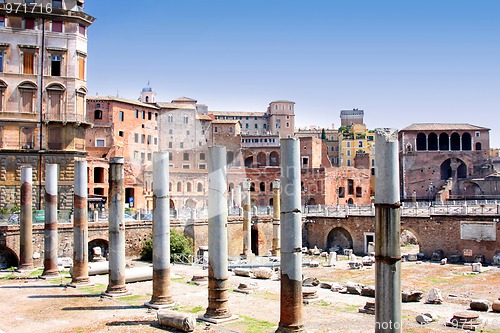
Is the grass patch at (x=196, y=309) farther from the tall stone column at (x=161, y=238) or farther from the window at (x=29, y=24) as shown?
the window at (x=29, y=24)

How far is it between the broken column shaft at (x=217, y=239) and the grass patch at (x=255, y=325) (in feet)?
1.52

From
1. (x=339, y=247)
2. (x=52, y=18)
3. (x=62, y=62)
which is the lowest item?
(x=339, y=247)

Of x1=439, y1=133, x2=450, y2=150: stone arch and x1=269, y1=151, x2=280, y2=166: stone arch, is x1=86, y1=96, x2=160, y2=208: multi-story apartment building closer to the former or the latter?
x1=269, y1=151, x2=280, y2=166: stone arch

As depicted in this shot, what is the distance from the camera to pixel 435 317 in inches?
493

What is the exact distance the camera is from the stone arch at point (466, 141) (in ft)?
200

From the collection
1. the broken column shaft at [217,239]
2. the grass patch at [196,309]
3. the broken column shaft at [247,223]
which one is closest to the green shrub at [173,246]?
the broken column shaft at [247,223]

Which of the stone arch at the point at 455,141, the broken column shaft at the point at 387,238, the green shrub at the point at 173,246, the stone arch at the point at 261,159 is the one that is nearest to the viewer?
the broken column shaft at the point at 387,238

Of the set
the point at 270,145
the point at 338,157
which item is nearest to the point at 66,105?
the point at 270,145

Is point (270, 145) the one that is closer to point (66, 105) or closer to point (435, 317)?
point (66, 105)

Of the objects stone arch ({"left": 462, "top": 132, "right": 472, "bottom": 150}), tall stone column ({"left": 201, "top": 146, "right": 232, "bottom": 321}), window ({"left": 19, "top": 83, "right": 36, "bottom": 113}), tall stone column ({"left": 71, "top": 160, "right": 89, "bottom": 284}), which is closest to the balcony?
window ({"left": 19, "top": 83, "right": 36, "bottom": 113})

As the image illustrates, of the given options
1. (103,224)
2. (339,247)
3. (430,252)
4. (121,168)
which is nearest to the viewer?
(121,168)

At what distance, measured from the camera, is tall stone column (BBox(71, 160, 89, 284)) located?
16922mm

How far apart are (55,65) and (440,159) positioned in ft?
145

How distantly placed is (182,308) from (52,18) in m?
22.6
